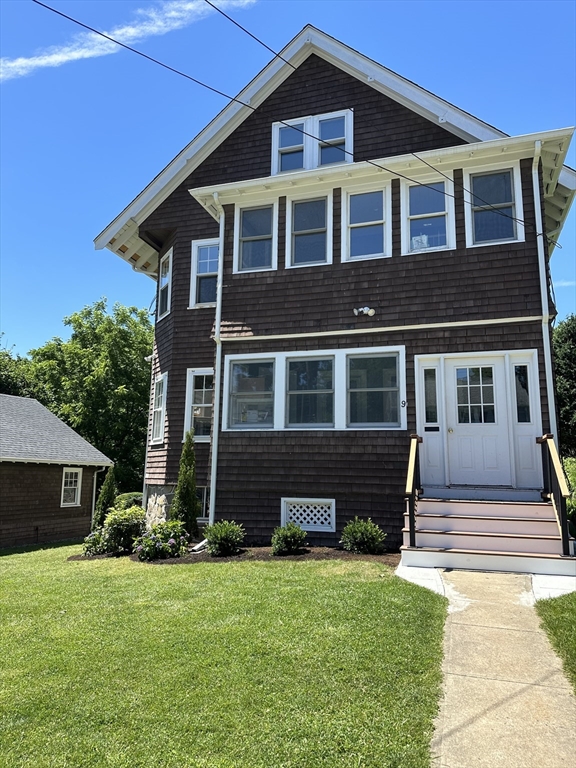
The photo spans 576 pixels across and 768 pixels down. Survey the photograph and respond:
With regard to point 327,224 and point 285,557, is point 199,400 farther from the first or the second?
point 285,557

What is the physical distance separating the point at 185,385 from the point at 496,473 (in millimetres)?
6573

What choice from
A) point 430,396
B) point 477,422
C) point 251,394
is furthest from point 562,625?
point 251,394

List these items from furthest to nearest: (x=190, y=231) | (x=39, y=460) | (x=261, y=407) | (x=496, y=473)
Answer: (x=39, y=460)
(x=190, y=231)
(x=261, y=407)
(x=496, y=473)

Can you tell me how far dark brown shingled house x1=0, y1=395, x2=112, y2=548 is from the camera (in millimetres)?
16641

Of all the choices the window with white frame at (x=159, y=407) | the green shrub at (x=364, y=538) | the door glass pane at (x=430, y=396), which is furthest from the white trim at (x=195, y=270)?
the green shrub at (x=364, y=538)

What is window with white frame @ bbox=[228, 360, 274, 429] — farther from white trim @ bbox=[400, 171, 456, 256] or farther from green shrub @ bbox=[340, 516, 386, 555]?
white trim @ bbox=[400, 171, 456, 256]

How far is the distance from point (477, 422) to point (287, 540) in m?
3.50

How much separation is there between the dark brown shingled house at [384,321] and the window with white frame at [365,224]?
3cm

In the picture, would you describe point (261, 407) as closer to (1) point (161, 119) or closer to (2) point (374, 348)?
(2) point (374, 348)

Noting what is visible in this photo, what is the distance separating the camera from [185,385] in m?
12.0

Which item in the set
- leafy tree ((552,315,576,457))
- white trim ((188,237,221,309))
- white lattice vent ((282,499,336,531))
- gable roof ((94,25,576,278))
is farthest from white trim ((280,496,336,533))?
leafy tree ((552,315,576,457))

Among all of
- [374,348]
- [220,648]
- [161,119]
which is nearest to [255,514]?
[374,348]

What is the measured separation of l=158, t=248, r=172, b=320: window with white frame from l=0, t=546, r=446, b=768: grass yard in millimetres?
Result: 7902

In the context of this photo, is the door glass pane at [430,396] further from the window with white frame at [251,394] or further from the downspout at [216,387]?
the downspout at [216,387]
